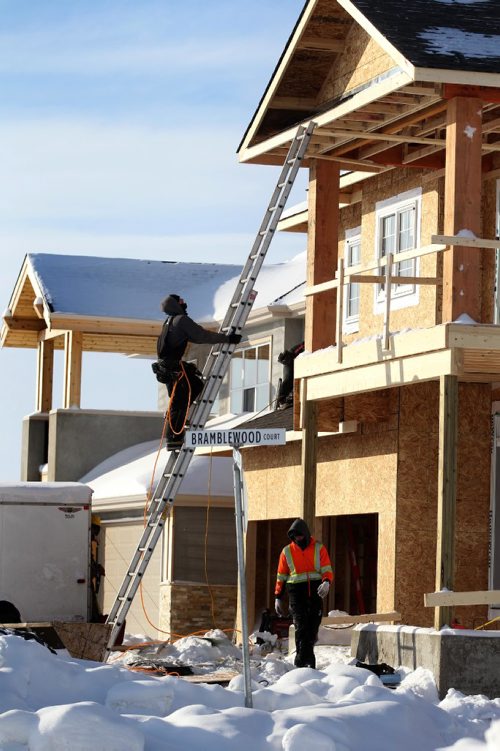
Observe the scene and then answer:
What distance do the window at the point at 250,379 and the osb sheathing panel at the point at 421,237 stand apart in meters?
6.46

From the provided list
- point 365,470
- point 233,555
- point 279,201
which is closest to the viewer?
point 279,201

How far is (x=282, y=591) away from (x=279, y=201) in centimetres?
482

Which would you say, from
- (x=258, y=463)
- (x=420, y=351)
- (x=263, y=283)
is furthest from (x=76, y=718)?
(x=263, y=283)

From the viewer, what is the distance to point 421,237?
21031 millimetres

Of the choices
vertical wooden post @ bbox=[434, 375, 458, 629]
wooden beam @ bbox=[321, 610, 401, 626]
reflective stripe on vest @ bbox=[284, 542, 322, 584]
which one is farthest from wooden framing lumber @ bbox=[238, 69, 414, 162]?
wooden beam @ bbox=[321, 610, 401, 626]

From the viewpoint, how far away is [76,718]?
417 inches

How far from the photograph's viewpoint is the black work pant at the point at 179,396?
19547 mm

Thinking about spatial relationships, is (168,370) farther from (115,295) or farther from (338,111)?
(115,295)

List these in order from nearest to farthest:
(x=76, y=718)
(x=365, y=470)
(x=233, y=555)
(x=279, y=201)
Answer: (x=76, y=718)
(x=279, y=201)
(x=365, y=470)
(x=233, y=555)

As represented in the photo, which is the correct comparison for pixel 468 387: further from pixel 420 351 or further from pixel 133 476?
pixel 133 476

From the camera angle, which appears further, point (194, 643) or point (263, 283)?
point (263, 283)

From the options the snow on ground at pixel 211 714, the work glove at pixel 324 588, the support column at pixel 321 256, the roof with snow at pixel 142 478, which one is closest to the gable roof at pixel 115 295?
the roof with snow at pixel 142 478

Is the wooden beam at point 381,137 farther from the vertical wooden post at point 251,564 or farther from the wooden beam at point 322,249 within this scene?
the vertical wooden post at point 251,564

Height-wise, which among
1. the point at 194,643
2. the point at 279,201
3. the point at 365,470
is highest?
the point at 279,201
